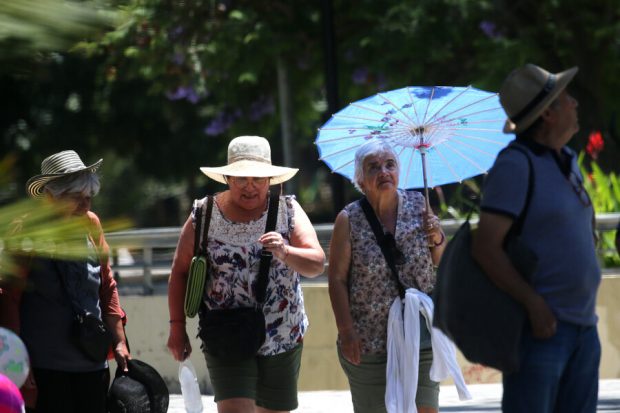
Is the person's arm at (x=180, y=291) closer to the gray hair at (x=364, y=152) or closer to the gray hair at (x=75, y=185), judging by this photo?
the gray hair at (x=75, y=185)

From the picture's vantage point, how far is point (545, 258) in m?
4.11

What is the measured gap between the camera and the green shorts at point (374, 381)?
580 cm

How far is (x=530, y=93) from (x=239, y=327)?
6.62ft

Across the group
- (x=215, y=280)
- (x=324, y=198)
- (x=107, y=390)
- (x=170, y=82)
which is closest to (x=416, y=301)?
(x=215, y=280)

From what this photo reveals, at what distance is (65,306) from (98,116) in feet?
83.5

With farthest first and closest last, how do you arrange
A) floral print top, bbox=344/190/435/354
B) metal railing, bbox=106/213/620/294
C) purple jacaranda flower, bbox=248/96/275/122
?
purple jacaranda flower, bbox=248/96/275/122
metal railing, bbox=106/213/620/294
floral print top, bbox=344/190/435/354

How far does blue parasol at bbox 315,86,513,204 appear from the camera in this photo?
20.8 feet

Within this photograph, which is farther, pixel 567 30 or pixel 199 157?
pixel 199 157

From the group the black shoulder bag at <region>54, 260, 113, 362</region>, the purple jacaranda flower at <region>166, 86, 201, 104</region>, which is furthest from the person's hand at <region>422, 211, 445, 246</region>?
the purple jacaranda flower at <region>166, 86, 201, 104</region>

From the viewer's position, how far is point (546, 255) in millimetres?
4109

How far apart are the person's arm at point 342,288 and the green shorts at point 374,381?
0.08 meters

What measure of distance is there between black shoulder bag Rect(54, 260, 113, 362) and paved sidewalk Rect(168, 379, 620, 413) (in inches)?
131

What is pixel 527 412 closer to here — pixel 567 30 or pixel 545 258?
pixel 545 258

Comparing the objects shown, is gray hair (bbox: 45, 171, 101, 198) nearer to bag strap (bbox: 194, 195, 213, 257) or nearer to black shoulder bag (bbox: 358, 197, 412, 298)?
bag strap (bbox: 194, 195, 213, 257)
